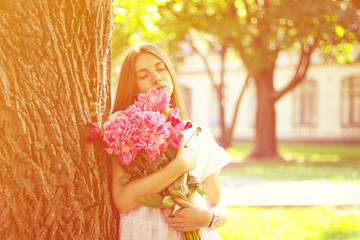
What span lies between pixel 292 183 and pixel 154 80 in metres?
8.72

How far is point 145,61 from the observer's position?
10.8 ft

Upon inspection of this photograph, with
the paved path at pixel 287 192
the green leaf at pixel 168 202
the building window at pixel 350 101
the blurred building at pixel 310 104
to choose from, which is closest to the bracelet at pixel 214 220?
the green leaf at pixel 168 202

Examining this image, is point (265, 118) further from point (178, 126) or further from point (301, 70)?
point (178, 126)

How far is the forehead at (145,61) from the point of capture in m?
3.28

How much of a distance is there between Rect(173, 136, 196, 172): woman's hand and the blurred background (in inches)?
49.9

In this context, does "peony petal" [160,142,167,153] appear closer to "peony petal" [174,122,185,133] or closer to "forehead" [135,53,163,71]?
"peony petal" [174,122,185,133]

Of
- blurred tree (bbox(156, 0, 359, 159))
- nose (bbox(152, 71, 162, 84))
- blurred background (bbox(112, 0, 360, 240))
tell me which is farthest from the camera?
blurred tree (bbox(156, 0, 359, 159))

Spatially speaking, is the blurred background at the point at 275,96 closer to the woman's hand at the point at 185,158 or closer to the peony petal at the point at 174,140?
the woman's hand at the point at 185,158

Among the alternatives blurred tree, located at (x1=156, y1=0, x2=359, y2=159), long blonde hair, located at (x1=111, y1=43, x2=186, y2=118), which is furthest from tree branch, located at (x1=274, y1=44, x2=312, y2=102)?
long blonde hair, located at (x1=111, y1=43, x2=186, y2=118)

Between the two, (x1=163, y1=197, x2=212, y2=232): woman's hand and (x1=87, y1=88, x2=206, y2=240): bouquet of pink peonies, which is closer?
(x1=87, y1=88, x2=206, y2=240): bouquet of pink peonies

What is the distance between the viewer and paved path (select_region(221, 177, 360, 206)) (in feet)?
28.3

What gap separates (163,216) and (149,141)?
514 mm

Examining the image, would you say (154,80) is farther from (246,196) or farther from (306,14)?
(306,14)

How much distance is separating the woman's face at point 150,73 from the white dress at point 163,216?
349mm
